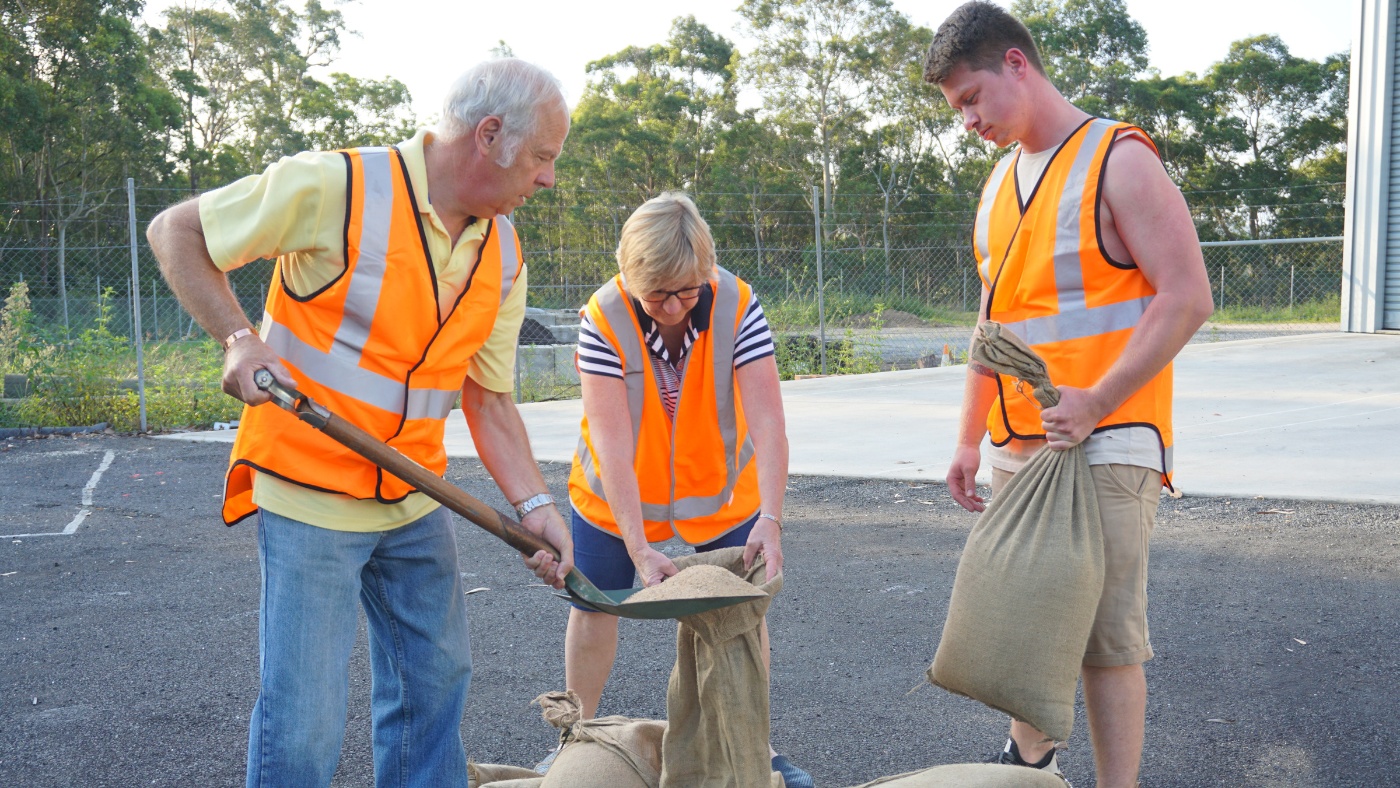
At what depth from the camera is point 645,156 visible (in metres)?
38.3

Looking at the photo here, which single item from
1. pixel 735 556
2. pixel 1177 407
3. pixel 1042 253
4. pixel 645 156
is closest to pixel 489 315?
pixel 735 556

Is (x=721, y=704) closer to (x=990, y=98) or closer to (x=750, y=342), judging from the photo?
(x=750, y=342)

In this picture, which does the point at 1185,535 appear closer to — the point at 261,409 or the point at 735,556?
the point at 735,556

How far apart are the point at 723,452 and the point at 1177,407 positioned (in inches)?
317

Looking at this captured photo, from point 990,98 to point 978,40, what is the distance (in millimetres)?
132

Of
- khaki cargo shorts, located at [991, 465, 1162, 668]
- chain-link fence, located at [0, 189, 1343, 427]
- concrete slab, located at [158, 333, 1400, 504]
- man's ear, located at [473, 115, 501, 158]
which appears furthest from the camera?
chain-link fence, located at [0, 189, 1343, 427]

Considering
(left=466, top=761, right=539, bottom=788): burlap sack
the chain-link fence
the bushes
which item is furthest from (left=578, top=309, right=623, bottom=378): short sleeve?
the bushes

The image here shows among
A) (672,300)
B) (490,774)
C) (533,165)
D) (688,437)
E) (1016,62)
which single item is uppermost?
(1016,62)

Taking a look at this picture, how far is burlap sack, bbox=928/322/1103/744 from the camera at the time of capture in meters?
2.38

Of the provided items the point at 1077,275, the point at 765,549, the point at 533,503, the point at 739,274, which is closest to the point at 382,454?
the point at 533,503

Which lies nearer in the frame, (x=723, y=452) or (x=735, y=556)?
(x=735, y=556)

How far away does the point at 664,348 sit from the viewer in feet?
9.52

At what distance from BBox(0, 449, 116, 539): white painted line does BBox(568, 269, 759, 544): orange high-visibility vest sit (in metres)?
4.79

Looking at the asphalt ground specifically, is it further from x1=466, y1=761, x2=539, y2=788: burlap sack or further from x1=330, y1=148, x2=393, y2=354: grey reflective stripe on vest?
x1=330, y1=148, x2=393, y2=354: grey reflective stripe on vest
